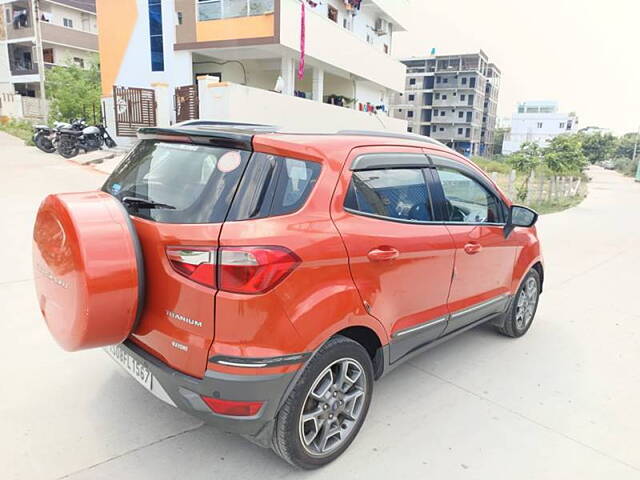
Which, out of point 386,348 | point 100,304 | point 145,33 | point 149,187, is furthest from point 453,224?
point 145,33

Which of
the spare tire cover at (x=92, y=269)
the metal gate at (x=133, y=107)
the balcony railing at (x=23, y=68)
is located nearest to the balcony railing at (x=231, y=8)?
the metal gate at (x=133, y=107)

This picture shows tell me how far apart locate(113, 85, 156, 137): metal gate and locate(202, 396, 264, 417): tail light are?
49.1ft

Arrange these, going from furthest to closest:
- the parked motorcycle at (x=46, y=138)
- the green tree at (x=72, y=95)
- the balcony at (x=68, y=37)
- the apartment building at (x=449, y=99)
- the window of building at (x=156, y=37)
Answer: the apartment building at (x=449, y=99) < the balcony at (x=68, y=37) < the green tree at (x=72, y=95) < the window of building at (x=156, y=37) < the parked motorcycle at (x=46, y=138)

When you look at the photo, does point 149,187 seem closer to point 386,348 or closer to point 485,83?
point 386,348

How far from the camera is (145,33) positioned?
1755cm

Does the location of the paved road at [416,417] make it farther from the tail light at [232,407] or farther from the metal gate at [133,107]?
the metal gate at [133,107]

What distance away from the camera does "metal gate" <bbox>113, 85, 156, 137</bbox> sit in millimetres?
15336

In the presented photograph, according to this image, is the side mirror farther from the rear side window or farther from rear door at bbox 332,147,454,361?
the rear side window

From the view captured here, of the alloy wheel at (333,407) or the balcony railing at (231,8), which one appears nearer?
the alloy wheel at (333,407)

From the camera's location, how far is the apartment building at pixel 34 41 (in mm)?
33938

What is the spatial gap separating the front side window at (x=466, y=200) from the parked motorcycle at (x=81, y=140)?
589 inches

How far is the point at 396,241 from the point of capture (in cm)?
252

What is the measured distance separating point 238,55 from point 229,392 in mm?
17710

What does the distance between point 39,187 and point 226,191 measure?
10066mm
